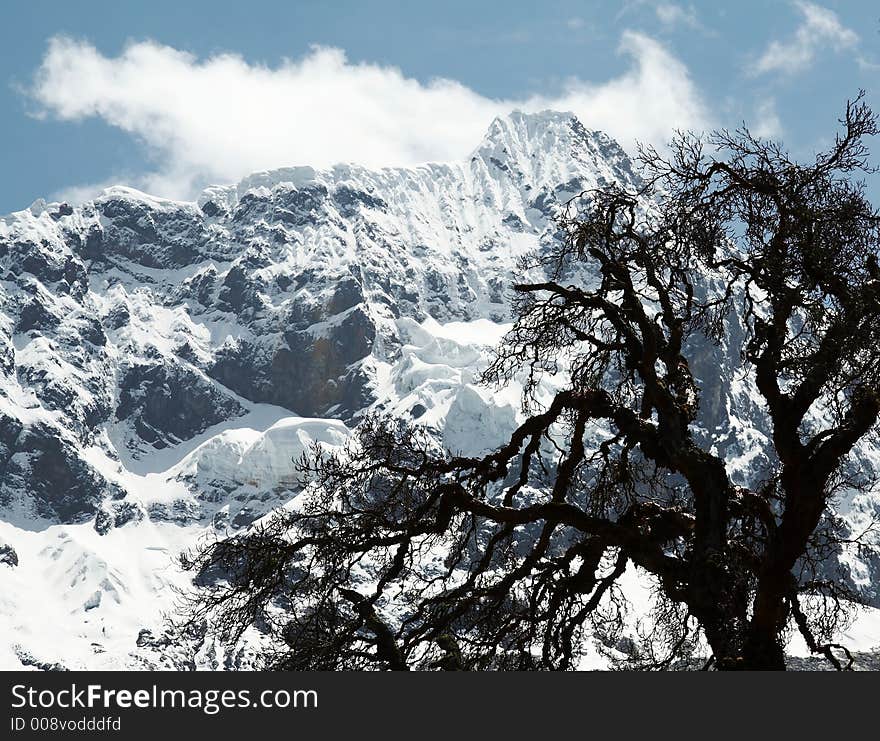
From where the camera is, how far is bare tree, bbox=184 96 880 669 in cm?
1194

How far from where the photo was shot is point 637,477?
1475cm

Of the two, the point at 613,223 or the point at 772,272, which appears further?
the point at 613,223

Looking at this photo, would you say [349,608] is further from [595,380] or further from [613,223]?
[613,223]

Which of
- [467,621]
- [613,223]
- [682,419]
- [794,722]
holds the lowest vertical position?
[794,722]

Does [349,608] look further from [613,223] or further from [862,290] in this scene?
[862,290]

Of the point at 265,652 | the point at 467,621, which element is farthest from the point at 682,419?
the point at 265,652

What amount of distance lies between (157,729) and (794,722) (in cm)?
426

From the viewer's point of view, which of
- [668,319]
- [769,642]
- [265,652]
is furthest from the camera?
[265,652]

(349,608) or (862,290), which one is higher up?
(862,290)

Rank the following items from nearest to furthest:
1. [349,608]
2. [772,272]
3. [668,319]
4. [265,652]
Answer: [772,272] → [668,319] → [349,608] → [265,652]

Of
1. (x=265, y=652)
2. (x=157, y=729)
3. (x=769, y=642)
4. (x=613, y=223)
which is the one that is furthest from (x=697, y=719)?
(x=265, y=652)

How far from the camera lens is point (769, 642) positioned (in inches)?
460

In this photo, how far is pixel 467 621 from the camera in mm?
14320

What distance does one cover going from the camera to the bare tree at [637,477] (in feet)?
39.2
